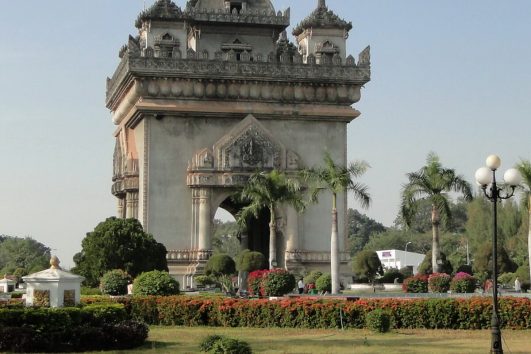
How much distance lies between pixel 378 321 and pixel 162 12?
1027 inches

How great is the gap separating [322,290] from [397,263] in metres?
55.3

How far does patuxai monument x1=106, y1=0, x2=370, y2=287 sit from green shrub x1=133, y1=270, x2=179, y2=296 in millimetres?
13016

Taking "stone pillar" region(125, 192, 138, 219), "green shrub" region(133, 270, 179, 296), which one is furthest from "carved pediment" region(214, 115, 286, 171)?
"green shrub" region(133, 270, 179, 296)

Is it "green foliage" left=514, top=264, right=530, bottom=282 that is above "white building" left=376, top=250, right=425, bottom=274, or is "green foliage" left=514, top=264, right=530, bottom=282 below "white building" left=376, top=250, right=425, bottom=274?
below

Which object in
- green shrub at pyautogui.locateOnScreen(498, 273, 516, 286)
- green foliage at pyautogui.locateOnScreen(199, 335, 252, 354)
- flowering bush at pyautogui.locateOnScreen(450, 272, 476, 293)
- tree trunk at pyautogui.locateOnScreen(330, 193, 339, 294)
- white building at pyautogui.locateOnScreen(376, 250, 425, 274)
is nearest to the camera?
green foliage at pyautogui.locateOnScreen(199, 335, 252, 354)

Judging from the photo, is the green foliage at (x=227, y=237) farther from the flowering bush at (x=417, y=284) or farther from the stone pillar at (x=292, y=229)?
the flowering bush at (x=417, y=284)

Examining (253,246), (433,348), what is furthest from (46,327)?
(253,246)

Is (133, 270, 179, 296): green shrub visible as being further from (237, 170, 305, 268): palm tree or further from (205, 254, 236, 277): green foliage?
(205, 254, 236, 277): green foliage

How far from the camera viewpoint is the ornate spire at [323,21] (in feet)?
163

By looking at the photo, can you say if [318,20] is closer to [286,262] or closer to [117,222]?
[286,262]

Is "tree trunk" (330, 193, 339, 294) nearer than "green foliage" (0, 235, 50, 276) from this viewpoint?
Yes

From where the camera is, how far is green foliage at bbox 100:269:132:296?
35938 mm

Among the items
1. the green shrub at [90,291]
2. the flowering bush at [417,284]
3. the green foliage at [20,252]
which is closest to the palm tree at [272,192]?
the flowering bush at [417,284]

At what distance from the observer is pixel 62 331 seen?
67.4ft
